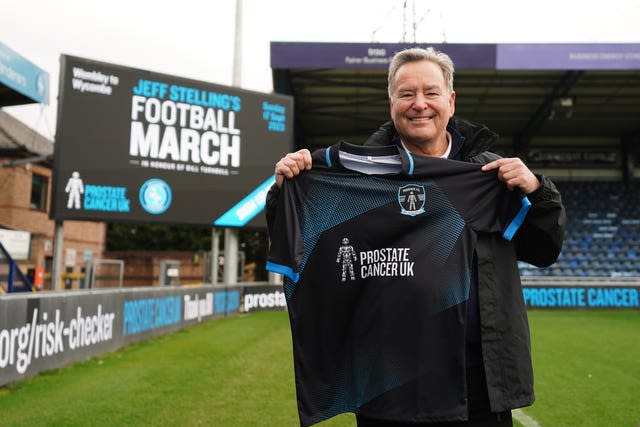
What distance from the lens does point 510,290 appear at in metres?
1.88

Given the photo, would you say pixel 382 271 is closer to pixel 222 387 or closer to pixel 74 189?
pixel 222 387

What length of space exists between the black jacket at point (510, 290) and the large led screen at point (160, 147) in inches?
414

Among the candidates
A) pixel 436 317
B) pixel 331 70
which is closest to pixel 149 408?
pixel 436 317

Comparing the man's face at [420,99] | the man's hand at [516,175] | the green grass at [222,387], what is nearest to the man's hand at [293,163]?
the man's face at [420,99]

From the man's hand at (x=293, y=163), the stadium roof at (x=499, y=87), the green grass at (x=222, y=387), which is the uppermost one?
the stadium roof at (x=499, y=87)

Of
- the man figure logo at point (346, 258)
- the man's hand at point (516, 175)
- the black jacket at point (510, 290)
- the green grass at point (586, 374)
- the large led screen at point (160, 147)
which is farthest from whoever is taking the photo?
the large led screen at point (160, 147)

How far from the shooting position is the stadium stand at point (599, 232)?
22188mm

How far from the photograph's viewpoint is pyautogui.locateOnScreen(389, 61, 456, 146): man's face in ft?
6.58

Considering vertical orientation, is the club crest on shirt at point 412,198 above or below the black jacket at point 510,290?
above

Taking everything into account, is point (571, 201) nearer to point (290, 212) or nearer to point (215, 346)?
point (215, 346)

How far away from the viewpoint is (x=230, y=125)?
13.5 metres

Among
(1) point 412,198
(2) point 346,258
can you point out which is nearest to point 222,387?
(2) point 346,258

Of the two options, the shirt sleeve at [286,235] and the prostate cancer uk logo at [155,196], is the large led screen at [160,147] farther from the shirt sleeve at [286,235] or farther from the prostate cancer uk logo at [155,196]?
the shirt sleeve at [286,235]

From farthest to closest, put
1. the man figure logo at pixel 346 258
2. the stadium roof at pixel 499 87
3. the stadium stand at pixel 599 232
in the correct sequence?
the stadium stand at pixel 599 232 → the stadium roof at pixel 499 87 → the man figure logo at pixel 346 258
